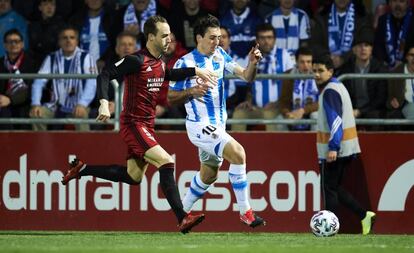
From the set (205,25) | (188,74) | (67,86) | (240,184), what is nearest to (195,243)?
(240,184)

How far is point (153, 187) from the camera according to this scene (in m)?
15.5

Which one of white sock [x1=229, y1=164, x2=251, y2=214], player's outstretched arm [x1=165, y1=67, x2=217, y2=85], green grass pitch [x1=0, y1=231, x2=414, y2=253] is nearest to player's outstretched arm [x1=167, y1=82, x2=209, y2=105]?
player's outstretched arm [x1=165, y1=67, x2=217, y2=85]

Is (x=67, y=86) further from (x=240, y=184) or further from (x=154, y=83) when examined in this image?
Answer: (x=240, y=184)

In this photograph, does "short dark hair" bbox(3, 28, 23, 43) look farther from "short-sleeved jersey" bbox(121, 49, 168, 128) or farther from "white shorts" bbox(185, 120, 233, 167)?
"white shorts" bbox(185, 120, 233, 167)

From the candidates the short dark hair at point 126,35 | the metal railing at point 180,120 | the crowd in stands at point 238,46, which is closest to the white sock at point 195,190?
the metal railing at point 180,120

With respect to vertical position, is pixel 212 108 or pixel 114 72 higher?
pixel 114 72

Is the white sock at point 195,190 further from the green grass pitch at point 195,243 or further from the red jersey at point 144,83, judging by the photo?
the red jersey at point 144,83

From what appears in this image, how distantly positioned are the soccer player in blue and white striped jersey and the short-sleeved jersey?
14.8 inches

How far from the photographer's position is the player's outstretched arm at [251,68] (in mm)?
13109

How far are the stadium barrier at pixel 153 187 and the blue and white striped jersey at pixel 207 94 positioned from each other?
2055 millimetres

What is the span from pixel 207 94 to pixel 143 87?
0.80m

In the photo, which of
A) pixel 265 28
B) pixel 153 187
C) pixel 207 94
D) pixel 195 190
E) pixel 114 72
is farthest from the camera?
pixel 265 28

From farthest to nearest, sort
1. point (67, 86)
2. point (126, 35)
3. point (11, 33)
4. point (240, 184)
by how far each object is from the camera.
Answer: point (11, 33) → point (126, 35) → point (67, 86) → point (240, 184)

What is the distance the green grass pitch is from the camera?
437 inches
